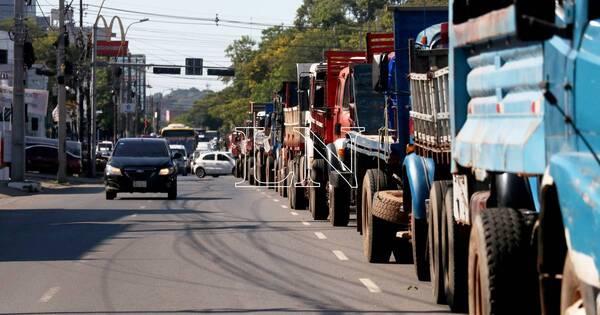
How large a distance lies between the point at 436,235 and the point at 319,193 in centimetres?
1431

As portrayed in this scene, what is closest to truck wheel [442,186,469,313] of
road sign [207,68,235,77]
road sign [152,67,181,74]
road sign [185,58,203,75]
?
road sign [152,67,181,74]

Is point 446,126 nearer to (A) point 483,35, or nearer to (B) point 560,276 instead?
(A) point 483,35

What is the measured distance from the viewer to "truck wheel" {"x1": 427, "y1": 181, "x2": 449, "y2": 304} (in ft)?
42.0

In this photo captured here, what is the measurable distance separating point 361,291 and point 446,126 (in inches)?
82.7

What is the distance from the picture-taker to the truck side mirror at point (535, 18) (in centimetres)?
661

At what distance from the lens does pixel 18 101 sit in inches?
1850

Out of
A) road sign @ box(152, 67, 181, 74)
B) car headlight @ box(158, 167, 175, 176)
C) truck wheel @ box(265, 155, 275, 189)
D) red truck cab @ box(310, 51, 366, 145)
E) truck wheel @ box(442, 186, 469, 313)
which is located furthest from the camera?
road sign @ box(152, 67, 181, 74)

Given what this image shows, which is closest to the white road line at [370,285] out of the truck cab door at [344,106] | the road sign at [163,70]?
the truck cab door at [344,106]

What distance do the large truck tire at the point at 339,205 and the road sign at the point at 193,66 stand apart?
223ft

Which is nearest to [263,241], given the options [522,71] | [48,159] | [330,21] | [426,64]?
[426,64]

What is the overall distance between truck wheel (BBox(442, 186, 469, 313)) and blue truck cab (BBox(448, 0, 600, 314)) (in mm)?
12

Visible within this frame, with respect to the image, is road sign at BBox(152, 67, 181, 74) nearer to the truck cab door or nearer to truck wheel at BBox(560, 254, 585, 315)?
the truck cab door

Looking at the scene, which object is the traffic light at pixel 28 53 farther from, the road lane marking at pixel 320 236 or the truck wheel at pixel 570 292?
the truck wheel at pixel 570 292

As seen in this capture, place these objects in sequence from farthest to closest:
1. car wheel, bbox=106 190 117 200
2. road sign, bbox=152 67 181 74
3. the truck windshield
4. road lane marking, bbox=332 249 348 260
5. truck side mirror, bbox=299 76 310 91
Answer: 1. road sign, bbox=152 67 181 74
2. car wheel, bbox=106 190 117 200
3. truck side mirror, bbox=299 76 310 91
4. the truck windshield
5. road lane marking, bbox=332 249 348 260
